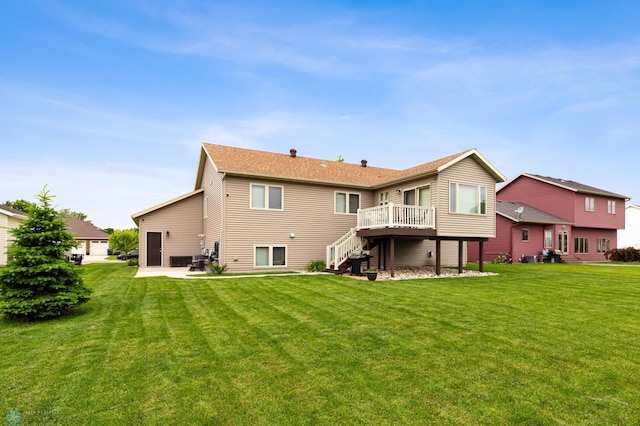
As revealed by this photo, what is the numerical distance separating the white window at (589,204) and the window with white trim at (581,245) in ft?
8.12

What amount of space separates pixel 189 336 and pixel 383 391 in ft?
11.2

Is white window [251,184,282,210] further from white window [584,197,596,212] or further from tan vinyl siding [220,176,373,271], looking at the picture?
white window [584,197,596,212]

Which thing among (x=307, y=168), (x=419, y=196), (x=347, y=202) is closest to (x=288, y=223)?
(x=307, y=168)

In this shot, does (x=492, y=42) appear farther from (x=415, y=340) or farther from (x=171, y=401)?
(x=171, y=401)

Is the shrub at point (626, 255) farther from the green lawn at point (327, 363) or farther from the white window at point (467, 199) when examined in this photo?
the green lawn at point (327, 363)

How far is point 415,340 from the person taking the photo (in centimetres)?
528

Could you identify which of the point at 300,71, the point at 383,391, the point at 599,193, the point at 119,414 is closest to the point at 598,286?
the point at 383,391

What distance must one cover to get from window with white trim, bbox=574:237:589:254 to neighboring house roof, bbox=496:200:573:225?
2.78 m

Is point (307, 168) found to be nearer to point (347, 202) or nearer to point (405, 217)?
point (347, 202)

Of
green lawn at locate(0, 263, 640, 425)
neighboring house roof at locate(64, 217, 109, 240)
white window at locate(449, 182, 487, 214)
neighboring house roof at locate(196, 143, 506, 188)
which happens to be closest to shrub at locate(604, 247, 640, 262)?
neighboring house roof at locate(196, 143, 506, 188)

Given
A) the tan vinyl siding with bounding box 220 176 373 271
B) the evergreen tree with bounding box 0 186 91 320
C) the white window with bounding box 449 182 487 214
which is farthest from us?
the tan vinyl siding with bounding box 220 176 373 271

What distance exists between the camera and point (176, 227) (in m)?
19.7

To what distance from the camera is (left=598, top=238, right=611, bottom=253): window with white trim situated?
3006 centimetres

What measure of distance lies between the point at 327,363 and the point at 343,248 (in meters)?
11.2
